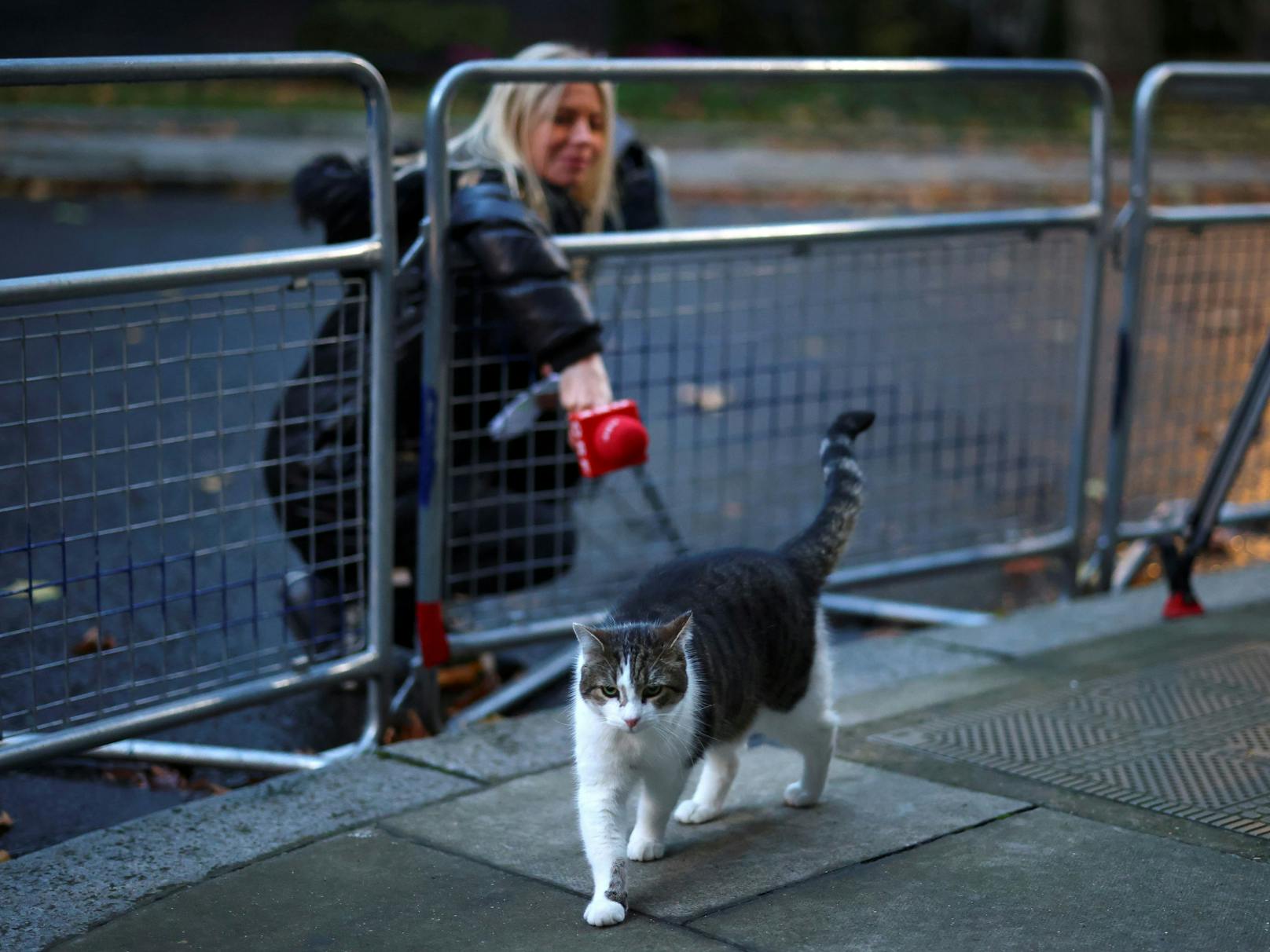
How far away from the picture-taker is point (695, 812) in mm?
3404

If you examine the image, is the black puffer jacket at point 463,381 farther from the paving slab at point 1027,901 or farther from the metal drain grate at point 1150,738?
the paving slab at point 1027,901

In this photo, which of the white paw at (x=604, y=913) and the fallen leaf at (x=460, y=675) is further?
the fallen leaf at (x=460, y=675)

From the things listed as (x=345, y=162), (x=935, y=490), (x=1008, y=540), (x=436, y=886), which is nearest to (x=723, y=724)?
(x=436, y=886)

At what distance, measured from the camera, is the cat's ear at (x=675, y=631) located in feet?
9.73

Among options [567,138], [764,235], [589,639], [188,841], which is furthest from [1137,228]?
[188,841]

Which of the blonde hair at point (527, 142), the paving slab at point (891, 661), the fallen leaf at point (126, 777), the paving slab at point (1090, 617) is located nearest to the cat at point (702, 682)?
the paving slab at point (891, 661)

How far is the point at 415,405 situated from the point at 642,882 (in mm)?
1647

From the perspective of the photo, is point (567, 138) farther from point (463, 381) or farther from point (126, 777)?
point (126, 777)

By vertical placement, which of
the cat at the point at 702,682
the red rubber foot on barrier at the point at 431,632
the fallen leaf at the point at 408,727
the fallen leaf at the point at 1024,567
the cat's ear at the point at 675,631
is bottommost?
the fallen leaf at the point at 1024,567

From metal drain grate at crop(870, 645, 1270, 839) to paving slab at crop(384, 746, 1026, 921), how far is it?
0.89 feet

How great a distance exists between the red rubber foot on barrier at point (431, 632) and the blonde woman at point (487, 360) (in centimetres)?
19

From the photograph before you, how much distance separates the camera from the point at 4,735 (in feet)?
11.0

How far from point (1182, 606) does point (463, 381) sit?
2.39 metres

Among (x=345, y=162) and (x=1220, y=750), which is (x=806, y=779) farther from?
(x=345, y=162)
